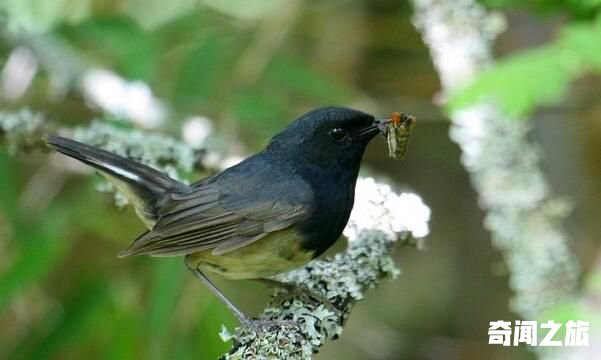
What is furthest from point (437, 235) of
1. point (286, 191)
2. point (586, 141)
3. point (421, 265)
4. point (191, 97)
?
point (286, 191)

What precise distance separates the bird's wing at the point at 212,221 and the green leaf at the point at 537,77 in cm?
69

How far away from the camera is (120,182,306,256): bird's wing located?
2.98 metres

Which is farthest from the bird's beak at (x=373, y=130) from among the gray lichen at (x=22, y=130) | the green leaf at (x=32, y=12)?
the green leaf at (x=32, y=12)

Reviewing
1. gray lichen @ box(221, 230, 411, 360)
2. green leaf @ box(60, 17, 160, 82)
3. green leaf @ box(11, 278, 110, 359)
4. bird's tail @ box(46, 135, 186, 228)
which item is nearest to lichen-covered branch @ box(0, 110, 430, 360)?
gray lichen @ box(221, 230, 411, 360)

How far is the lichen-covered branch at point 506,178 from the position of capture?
12.1 ft

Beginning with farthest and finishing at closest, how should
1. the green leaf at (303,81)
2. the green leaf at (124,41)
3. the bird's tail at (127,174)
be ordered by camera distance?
1. the green leaf at (303,81)
2. the green leaf at (124,41)
3. the bird's tail at (127,174)

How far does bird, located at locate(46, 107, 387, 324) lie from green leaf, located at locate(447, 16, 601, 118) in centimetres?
38

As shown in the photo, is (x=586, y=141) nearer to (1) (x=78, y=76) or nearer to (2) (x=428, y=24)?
(2) (x=428, y=24)

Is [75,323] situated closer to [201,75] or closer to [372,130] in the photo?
[201,75]

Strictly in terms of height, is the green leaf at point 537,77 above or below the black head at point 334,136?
above

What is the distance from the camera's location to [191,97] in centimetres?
445

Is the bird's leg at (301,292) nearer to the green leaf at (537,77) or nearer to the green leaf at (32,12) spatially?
the green leaf at (537,77)

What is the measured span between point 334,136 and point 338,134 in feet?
0.05

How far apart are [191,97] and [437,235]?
2.98 meters
